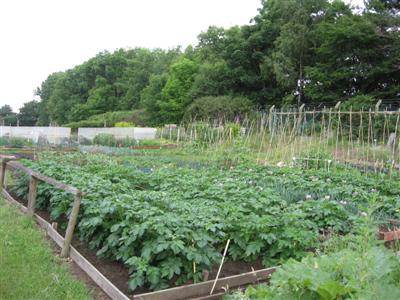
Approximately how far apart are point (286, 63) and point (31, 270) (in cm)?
2686

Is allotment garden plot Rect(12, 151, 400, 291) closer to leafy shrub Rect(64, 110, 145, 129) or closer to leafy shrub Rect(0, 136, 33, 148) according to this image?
leafy shrub Rect(0, 136, 33, 148)

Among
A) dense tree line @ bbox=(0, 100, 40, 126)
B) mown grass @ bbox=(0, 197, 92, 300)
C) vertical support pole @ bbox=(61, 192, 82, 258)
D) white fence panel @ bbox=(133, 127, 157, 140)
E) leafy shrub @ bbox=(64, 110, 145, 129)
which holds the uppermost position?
dense tree line @ bbox=(0, 100, 40, 126)

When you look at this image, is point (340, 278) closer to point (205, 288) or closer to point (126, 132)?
point (205, 288)

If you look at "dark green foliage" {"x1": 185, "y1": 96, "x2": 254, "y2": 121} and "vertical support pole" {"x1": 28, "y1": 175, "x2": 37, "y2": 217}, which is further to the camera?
"dark green foliage" {"x1": 185, "y1": 96, "x2": 254, "y2": 121}

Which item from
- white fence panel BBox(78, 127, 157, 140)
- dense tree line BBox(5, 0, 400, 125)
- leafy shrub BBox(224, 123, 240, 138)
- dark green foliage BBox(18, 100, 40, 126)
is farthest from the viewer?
dark green foliage BBox(18, 100, 40, 126)

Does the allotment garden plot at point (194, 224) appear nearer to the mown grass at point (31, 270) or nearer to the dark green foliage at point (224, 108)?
the mown grass at point (31, 270)

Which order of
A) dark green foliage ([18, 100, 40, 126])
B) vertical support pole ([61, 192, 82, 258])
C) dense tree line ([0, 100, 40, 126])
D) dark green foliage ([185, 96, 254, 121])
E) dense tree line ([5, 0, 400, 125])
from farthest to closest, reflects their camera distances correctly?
1. dark green foliage ([18, 100, 40, 126])
2. dense tree line ([0, 100, 40, 126])
3. dark green foliage ([185, 96, 254, 121])
4. dense tree line ([5, 0, 400, 125])
5. vertical support pole ([61, 192, 82, 258])

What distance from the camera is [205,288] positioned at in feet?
10.1

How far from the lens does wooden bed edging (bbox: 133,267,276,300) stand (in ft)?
9.34

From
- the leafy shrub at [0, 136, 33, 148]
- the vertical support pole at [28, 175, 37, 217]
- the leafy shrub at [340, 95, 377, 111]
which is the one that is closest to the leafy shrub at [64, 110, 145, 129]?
the leafy shrub at [0, 136, 33, 148]

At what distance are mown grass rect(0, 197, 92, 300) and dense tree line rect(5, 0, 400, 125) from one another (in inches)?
891

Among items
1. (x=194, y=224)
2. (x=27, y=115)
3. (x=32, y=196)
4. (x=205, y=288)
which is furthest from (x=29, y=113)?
(x=205, y=288)

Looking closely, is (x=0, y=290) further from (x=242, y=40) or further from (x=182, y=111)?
(x=182, y=111)

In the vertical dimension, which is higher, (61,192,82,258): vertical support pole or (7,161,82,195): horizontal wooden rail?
(7,161,82,195): horizontal wooden rail
